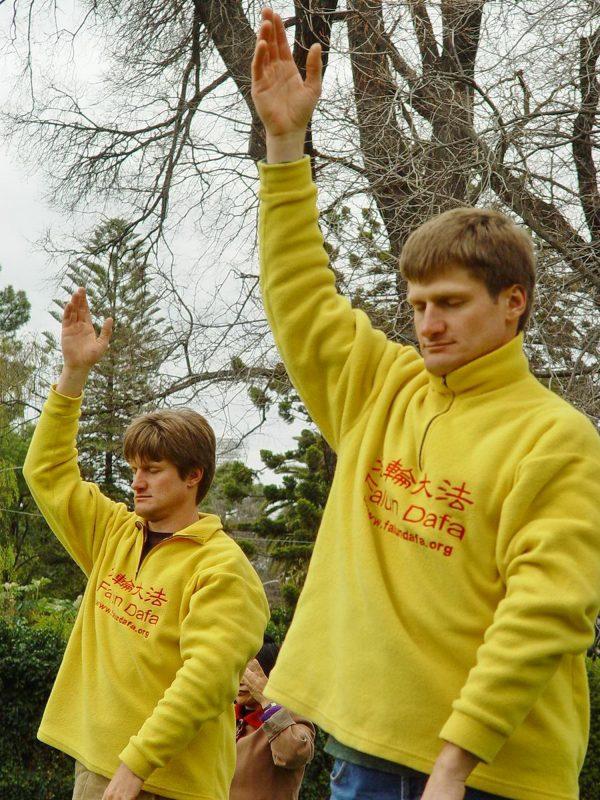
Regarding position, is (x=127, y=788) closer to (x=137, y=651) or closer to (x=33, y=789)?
(x=137, y=651)

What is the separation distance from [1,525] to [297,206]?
30.2m

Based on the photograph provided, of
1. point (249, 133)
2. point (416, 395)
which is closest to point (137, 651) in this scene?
point (416, 395)

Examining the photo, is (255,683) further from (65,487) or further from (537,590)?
(537,590)

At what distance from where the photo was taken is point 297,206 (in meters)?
2.12

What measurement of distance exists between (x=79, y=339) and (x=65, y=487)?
1.64 feet

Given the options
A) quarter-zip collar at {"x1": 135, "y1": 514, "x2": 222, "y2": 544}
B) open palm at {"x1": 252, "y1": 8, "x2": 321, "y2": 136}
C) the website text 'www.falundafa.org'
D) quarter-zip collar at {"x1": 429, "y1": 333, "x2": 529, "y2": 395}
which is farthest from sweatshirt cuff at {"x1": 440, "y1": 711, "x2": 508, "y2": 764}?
quarter-zip collar at {"x1": 135, "y1": 514, "x2": 222, "y2": 544}

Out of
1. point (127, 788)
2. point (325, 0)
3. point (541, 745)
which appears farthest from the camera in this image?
point (325, 0)

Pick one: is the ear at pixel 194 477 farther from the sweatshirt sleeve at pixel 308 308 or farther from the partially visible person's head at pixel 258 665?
the sweatshirt sleeve at pixel 308 308

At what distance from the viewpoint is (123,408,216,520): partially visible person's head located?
3420mm

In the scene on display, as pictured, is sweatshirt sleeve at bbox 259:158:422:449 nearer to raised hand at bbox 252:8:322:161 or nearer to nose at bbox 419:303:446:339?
raised hand at bbox 252:8:322:161

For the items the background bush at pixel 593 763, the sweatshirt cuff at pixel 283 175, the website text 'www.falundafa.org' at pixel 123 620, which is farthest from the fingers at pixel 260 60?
the background bush at pixel 593 763

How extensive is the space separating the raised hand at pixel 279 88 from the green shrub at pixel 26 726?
15.1 feet

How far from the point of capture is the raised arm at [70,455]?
335 cm

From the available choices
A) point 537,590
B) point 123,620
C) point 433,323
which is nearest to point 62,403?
point 123,620
